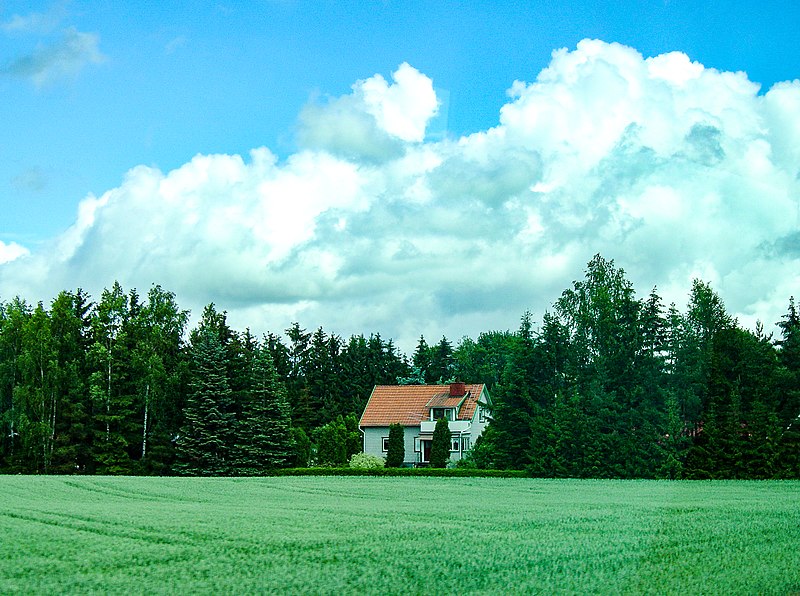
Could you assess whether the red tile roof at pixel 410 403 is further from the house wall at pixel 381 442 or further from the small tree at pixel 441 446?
the small tree at pixel 441 446

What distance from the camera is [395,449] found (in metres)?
56.2

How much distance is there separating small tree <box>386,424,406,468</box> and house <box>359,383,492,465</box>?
199 inches

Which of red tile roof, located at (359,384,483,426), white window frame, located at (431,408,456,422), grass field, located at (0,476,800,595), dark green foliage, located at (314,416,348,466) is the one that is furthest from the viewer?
red tile roof, located at (359,384,483,426)

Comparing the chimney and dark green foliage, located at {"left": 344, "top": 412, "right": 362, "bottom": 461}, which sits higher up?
the chimney

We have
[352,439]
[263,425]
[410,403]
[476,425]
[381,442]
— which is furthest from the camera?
[476,425]

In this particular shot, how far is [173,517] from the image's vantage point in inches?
711

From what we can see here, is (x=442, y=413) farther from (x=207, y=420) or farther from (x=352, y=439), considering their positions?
(x=207, y=420)

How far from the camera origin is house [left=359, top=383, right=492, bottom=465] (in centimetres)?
6338

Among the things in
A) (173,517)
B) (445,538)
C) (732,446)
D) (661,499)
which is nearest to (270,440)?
(732,446)

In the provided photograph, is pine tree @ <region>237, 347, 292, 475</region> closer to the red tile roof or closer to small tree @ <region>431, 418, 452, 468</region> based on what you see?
small tree @ <region>431, 418, 452, 468</region>

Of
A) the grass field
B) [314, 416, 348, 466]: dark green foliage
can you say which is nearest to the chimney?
[314, 416, 348, 466]: dark green foliage

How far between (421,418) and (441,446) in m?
9.32

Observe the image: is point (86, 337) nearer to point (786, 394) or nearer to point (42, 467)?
point (42, 467)

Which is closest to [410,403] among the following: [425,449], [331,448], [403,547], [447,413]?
[447,413]
